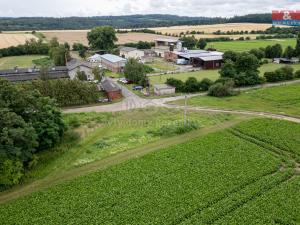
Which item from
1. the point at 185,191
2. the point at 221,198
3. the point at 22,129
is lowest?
the point at 221,198

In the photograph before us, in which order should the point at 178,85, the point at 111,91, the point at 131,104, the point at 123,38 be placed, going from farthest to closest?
1. the point at 123,38
2. the point at 178,85
3. the point at 111,91
4. the point at 131,104

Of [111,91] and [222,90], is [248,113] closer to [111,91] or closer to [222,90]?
[222,90]

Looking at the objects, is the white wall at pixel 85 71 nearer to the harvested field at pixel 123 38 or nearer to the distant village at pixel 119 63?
the distant village at pixel 119 63

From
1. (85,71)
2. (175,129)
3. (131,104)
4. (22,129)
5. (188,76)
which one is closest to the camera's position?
(22,129)

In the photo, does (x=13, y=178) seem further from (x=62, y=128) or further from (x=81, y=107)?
(x=81, y=107)

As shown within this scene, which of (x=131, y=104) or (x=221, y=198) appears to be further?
(x=131, y=104)

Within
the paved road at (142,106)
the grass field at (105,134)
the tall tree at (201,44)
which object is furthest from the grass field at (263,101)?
the tall tree at (201,44)

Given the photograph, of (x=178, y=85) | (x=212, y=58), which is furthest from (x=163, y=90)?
(x=212, y=58)

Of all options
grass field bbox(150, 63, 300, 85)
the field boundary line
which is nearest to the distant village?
grass field bbox(150, 63, 300, 85)
